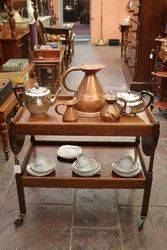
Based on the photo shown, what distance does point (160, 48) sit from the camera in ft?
11.6

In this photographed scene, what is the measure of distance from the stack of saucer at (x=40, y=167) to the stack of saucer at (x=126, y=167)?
16.4 inches

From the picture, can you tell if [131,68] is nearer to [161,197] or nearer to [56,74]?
[56,74]

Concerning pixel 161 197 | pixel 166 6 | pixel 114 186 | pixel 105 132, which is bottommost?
pixel 161 197

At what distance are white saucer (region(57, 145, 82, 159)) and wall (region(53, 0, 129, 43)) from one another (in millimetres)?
6646

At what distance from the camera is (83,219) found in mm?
1972

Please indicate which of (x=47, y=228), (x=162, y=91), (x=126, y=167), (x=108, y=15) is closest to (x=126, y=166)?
(x=126, y=167)

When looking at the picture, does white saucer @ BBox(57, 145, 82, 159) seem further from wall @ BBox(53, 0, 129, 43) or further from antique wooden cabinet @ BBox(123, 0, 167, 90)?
wall @ BBox(53, 0, 129, 43)

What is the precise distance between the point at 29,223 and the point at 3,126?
92cm

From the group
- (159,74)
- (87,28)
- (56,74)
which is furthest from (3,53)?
(87,28)

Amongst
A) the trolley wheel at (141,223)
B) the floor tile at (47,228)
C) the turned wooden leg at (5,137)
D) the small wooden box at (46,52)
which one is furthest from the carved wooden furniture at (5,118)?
the small wooden box at (46,52)

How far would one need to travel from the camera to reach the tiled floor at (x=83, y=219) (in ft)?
5.89

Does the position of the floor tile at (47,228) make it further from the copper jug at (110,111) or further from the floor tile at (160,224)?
the copper jug at (110,111)

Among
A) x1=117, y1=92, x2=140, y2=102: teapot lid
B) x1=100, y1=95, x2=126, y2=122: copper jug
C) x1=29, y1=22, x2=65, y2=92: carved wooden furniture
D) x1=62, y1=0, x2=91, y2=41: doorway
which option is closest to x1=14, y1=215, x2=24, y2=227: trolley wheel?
x1=100, y1=95, x2=126, y2=122: copper jug

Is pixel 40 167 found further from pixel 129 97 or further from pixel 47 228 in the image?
pixel 129 97
